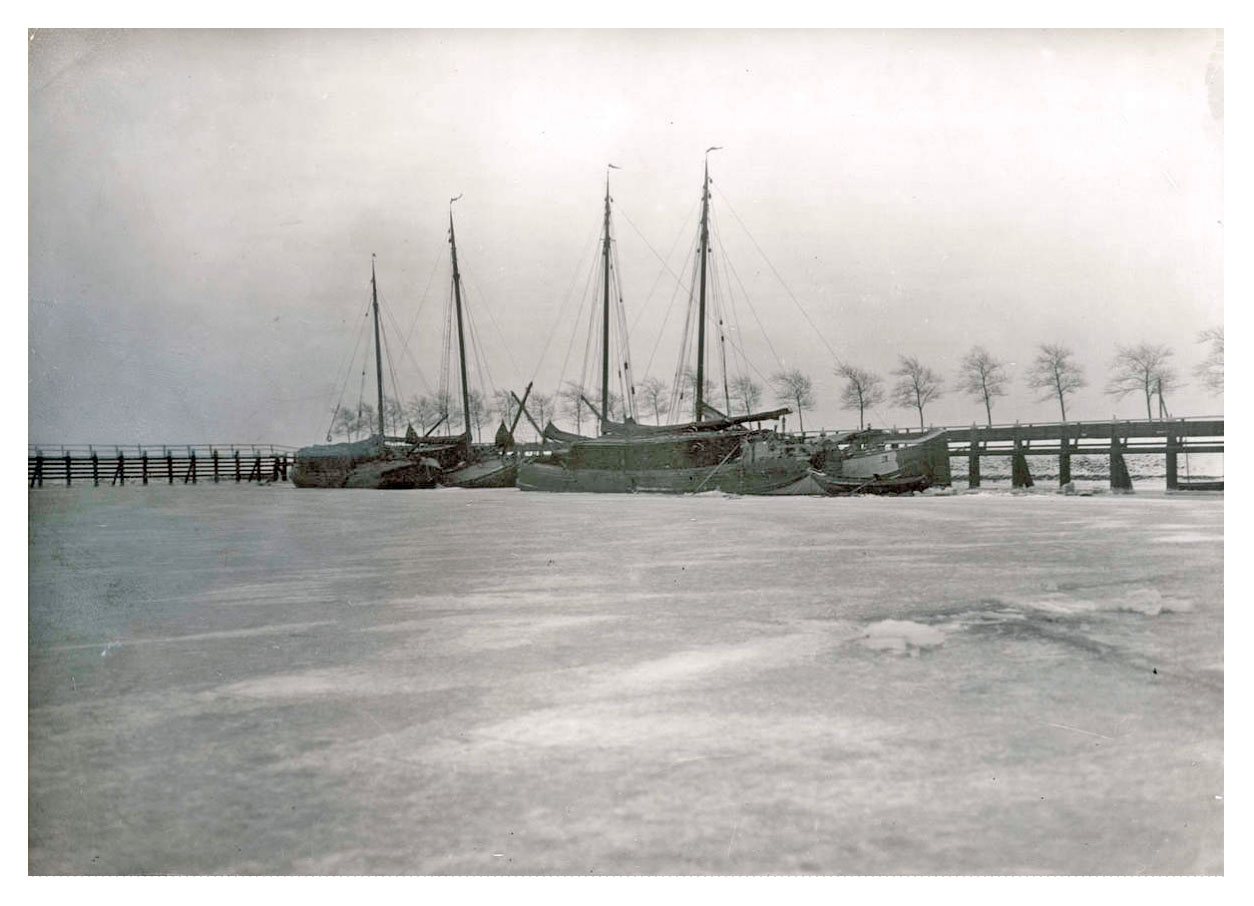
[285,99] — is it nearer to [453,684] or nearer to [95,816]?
[453,684]

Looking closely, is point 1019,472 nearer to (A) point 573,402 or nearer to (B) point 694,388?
(B) point 694,388

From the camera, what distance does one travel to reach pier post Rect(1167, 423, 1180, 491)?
832 centimetres

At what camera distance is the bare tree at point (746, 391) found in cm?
1069

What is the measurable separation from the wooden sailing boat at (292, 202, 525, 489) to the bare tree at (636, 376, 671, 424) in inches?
98.3

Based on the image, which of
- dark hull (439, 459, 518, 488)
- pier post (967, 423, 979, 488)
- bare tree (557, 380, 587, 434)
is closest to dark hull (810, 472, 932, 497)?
pier post (967, 423, 979, 488)

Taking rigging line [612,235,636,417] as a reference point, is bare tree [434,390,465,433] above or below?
below

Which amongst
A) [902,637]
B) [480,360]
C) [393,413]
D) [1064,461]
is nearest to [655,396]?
[393,413]

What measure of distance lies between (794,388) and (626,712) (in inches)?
244

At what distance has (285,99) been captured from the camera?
6586 mm

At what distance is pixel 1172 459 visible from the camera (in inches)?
431

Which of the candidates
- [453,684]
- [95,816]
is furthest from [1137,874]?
[95,816]

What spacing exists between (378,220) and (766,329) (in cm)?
395

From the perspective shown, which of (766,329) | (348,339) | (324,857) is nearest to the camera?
(324,857)

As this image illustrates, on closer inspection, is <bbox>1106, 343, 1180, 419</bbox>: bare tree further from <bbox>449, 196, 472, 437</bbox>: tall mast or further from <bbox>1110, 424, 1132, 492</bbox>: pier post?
<bbox>449, 196, 472, 437</bbox>: tall mast
